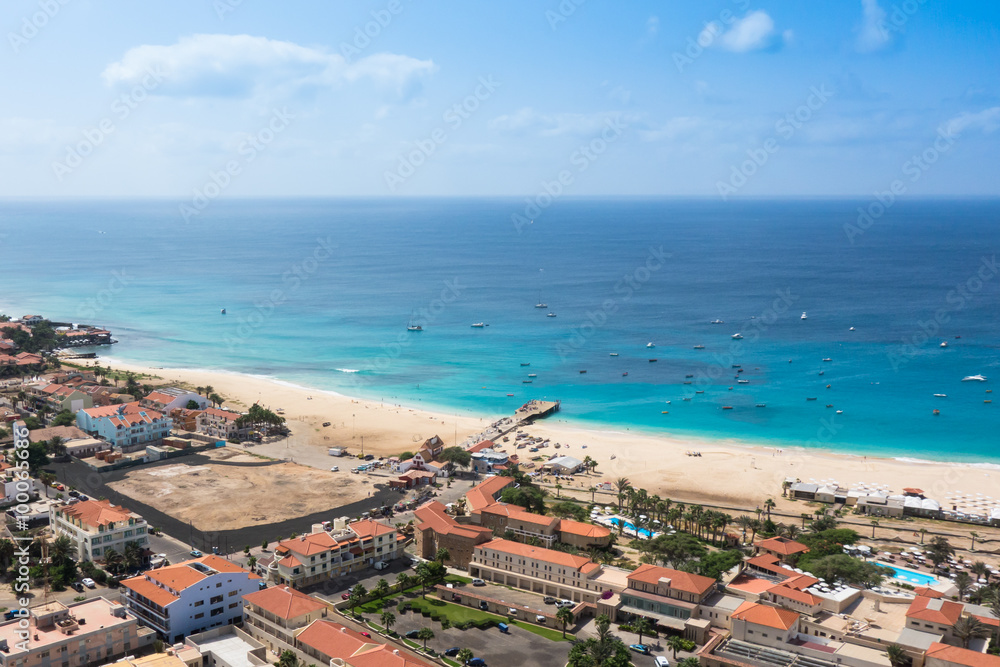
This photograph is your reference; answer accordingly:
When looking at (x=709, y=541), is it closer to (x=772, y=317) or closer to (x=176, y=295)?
(x=772, y=317)

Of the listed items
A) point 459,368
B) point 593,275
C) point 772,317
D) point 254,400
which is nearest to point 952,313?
point 772,317

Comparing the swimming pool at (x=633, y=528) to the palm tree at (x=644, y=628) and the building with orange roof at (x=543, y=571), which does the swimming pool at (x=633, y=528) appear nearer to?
the building with orange roof at (x=543, y=571)

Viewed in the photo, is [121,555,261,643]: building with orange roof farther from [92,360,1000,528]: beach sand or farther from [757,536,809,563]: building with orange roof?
[757,536,809,563]: building with orange roof

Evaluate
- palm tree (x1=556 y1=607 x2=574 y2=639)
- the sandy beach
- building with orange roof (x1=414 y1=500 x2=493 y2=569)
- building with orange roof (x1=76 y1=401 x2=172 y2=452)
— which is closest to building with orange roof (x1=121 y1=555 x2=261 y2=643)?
building with orange roof (x1=414 y1=500 x2=493 y2=569)

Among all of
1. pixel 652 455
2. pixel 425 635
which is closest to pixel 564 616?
pixel 425 635

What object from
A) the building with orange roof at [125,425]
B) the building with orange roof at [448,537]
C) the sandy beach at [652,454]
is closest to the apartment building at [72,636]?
the building with orange roof at [448,537]

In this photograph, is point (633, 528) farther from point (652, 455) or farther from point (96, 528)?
point (96, 528)
